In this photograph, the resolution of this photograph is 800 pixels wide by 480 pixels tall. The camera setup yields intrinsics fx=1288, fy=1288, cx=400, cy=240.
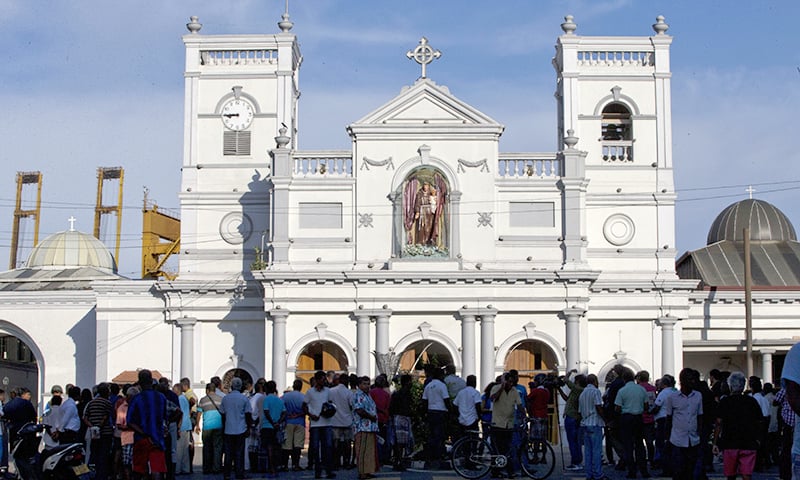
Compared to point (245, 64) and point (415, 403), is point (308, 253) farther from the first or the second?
point (415, 403)

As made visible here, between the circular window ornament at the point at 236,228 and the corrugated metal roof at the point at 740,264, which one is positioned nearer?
the circular window ornament at the point at 236,228

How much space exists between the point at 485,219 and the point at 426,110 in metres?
3.97

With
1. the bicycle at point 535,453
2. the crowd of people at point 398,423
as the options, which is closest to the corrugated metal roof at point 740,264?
the crowd of people at point 398,423

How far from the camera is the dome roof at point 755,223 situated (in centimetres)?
5388

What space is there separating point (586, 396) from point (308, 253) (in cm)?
2009

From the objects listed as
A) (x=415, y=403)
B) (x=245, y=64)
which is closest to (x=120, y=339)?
(x=245, y=64)

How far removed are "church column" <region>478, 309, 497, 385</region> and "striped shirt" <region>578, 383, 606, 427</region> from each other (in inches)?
686

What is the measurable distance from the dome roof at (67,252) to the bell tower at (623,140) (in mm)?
28563

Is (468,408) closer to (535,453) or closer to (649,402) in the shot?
(535,453)

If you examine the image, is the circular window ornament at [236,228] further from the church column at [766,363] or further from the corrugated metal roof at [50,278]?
the church column at [766,363]

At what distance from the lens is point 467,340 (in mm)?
39656

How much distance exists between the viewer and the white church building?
3991 centimetres

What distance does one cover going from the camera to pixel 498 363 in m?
40.0

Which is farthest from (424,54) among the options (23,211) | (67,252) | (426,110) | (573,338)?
(23,211)
